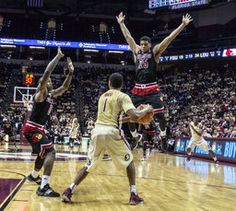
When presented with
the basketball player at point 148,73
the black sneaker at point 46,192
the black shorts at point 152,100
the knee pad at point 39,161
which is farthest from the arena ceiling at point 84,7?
the black sneaker at point 46,192

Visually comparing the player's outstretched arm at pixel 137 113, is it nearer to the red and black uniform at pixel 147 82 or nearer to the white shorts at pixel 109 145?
the white shorts at pixel 109 145

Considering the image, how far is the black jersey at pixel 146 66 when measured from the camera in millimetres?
7449

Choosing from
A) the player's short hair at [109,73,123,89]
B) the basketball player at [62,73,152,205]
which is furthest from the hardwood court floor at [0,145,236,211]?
the player's short hair at [109,73,123,89]

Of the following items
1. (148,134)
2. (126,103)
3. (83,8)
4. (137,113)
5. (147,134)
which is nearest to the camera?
(137,113)

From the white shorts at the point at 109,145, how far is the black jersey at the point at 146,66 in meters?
1.74

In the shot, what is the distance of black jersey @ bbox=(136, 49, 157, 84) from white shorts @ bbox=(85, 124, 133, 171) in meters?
1.74

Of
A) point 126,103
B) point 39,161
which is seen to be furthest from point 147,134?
point 126,103

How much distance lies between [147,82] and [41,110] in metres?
2.05

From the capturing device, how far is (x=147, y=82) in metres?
7.55

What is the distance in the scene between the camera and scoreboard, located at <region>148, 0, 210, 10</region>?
3002cm

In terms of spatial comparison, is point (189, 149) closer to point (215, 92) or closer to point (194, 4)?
point (215, 92)

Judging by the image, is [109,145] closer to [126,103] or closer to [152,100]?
[126,103]

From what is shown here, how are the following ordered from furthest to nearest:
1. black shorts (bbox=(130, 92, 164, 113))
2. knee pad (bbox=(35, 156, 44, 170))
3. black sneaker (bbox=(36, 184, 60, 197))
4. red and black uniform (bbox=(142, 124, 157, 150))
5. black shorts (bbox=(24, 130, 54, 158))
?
red and black uniform (bbox=(142, 124, 157, 150)), knee pad (bbox=(35, 156, 44, 170)), black shorts (bbox=(130, 92, 164, 113)), black shorts (bbox=(24, 130, 54, 158)), black sneaker (bbox=(36, 184, 60, 197))

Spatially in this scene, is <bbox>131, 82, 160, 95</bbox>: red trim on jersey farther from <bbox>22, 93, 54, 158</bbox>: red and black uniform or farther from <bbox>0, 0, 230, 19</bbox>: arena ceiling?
<bbox>0, 0, 230, 19</bbox>: arena ceiling
